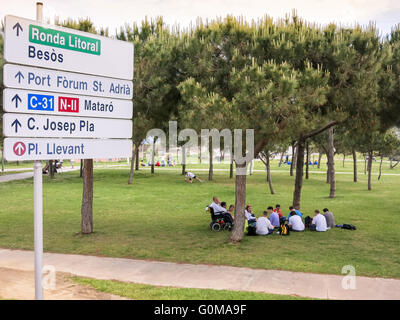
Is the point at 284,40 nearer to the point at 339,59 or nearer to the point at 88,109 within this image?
the point at 339,59

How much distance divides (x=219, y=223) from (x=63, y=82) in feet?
34.5

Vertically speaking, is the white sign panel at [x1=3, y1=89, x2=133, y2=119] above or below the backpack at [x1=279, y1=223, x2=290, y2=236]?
above

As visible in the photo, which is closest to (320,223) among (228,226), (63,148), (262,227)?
(262,227)

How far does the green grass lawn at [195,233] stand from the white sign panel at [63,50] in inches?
242

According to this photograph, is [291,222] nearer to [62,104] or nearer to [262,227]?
[262,227]

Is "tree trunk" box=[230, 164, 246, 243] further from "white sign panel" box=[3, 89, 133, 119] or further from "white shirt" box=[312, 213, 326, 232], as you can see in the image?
"white sign panel" box=[3, 89, 133, 119]

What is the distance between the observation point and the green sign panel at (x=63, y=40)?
490 centimetres

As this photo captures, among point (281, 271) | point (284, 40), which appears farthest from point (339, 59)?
point (281, 271)

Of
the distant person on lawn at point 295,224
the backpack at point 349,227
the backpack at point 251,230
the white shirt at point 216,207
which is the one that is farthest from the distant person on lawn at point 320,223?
the white shirt at point 216,207

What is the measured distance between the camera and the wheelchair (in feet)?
49.0

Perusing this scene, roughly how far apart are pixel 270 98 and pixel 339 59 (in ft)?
8.05

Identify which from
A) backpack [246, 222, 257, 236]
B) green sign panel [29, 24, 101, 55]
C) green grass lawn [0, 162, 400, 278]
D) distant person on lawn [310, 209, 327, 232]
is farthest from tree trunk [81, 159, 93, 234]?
green sign panel [29, 24, 101, 55]

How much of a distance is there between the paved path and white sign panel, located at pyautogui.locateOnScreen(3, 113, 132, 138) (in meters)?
3.88

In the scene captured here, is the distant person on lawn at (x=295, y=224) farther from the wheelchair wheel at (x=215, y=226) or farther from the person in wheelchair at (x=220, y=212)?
the wheelchair wheel at (x=215, y=226)
